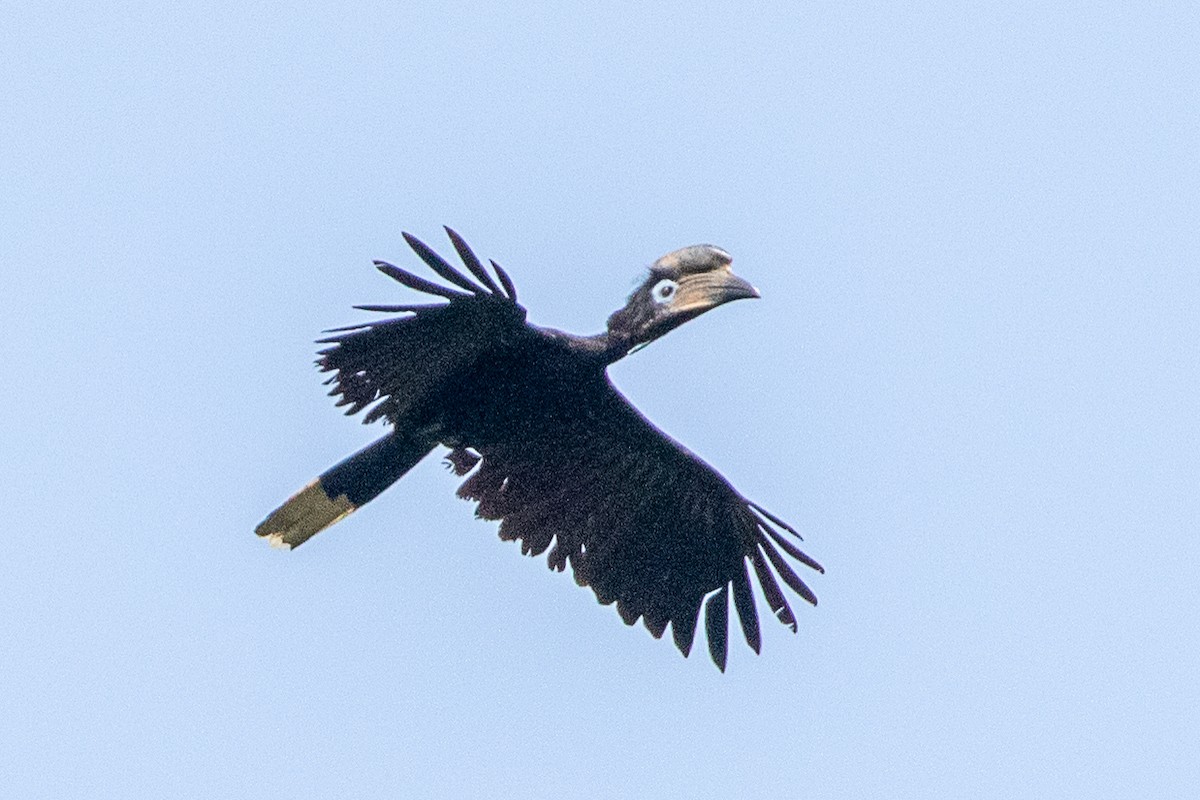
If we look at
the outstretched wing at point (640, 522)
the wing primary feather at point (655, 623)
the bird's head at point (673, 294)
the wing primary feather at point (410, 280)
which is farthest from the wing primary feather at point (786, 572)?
the wing primary feather at point (410, 280)

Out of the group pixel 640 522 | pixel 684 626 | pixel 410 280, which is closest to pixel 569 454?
pixel 640 522

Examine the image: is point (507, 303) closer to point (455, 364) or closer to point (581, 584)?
point (455, 364)

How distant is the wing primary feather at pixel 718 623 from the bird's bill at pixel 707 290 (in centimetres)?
176

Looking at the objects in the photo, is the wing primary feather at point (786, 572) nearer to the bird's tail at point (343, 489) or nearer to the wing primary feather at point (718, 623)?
the wing primary feather at point (718, 623)

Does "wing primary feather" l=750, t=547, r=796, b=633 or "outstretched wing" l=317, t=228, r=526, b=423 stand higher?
"outstretched wing" l=317, t=228, r=526, b=423

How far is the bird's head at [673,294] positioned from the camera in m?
10.9

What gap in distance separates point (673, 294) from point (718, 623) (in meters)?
1.91

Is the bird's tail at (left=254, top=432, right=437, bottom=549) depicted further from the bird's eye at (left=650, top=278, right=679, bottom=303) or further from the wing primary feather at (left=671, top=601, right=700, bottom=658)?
the wing primary feather at (left=671, top=601, right=700, bottom=658)

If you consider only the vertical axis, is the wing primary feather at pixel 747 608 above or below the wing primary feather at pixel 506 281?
A: below

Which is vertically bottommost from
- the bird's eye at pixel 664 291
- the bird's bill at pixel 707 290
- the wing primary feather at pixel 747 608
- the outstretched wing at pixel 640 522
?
the wing primary feather at pixel 747 608

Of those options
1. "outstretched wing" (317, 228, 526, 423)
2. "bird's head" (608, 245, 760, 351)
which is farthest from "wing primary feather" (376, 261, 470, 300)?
"bird's head" (608, 245, 760, 351)

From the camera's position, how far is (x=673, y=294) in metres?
11.0

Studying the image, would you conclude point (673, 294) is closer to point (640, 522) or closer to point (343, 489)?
point (640, 522)

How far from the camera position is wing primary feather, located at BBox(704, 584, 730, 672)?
11.8 metres
